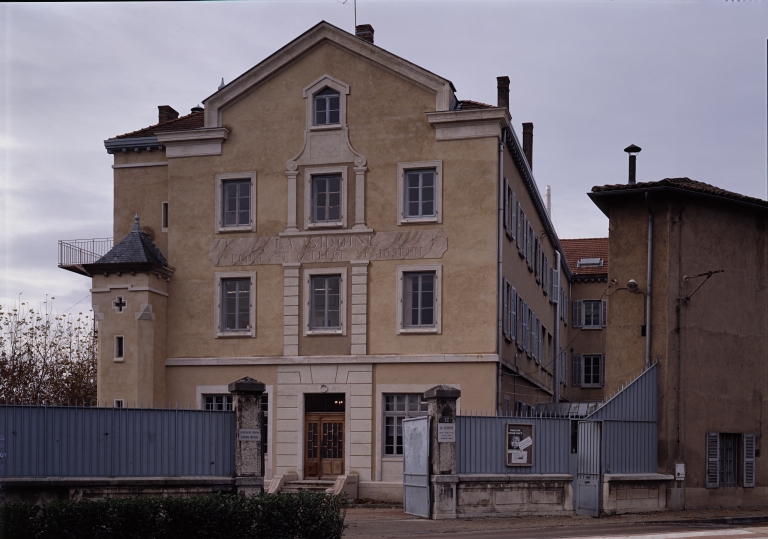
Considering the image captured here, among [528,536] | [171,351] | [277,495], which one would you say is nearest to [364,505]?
[171,351]

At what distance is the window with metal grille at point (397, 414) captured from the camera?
29984mm

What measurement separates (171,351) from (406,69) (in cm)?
1092

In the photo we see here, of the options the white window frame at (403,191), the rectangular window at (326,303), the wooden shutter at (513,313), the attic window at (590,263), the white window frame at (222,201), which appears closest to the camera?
the white window frame at (403,191)

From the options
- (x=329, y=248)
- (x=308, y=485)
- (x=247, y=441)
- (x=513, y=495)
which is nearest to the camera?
(x=247, y=441)

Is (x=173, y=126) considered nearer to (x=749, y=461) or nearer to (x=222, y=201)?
(x=222, y=201)

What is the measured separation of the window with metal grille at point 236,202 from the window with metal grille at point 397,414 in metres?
6.98

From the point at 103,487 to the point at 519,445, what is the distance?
9.01m

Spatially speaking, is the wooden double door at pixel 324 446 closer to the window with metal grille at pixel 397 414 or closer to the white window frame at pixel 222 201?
the window with metal grille at pixel 397 414

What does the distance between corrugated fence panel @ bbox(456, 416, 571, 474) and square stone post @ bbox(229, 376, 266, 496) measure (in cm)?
440

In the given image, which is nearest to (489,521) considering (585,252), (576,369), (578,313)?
(576,369)

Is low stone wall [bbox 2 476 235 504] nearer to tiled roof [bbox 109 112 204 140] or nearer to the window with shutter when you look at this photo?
Result: the window with shutter

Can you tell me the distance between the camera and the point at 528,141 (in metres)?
44.0

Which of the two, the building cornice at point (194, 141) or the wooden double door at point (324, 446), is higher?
the building cornice at point (194, 141)

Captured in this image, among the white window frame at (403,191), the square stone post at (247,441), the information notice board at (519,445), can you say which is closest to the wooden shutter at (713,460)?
the information notice board at (519,445)
